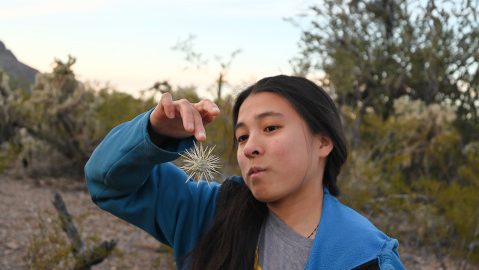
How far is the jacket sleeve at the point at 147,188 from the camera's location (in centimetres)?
171

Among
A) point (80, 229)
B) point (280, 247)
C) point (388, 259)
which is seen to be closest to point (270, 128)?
point (280, 247)

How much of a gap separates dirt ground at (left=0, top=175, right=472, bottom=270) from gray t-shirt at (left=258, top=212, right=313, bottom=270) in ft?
10.8

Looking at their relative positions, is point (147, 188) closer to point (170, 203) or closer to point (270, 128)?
point (170, 203)

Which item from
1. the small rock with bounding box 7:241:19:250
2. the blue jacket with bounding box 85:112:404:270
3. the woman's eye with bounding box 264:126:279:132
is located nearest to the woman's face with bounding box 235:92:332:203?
the woman's eye with bounding box 264:126:279:132

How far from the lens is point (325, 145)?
1919 millimetres

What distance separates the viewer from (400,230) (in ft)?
21.4

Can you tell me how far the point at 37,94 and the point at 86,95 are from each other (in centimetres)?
70

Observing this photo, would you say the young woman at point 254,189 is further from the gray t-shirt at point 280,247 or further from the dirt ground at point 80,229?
the dirt ground at point 80,229

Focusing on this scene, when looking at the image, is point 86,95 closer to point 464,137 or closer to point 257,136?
point 464,137

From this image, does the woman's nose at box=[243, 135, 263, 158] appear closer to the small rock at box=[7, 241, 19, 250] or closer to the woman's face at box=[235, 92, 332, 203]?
the woman's face at box=[235, 92, 332, 203]

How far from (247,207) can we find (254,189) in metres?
0.14

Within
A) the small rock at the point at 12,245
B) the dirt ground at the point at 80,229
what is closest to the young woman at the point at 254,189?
the dirt ground at the point at 80,229

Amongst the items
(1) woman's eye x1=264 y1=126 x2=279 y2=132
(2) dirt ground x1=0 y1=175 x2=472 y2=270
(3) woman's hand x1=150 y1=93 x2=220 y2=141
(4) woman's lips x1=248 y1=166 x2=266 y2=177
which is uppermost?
(3) woman's hand x1=150 y1=93 x2=220 y2=141

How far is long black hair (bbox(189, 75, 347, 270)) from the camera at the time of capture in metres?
1.80
